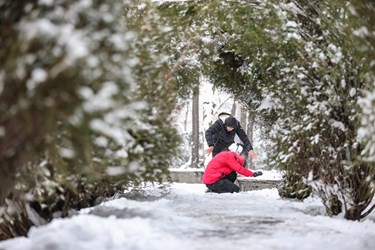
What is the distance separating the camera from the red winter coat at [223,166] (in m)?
10.3

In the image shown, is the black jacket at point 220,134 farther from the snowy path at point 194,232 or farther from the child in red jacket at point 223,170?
the snowy path at point 194,232

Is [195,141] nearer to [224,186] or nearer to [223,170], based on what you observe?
[224,186]

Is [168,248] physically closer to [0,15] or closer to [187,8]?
[0,15]

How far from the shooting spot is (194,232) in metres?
4.70

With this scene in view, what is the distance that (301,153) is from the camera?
22.3 ft

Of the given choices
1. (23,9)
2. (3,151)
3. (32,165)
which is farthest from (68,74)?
(32,165)

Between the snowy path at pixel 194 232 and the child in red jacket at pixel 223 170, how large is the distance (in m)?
3.69

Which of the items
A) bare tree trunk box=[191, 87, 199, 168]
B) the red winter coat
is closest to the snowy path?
the red winter coat

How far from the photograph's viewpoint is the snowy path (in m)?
3.84

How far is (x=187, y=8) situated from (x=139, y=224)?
15.7ft

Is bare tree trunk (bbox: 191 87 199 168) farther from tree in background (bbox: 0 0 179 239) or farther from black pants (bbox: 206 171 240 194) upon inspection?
tree in background (bbox: 0 0 179 239)

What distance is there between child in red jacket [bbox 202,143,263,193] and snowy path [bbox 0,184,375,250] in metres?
3.69

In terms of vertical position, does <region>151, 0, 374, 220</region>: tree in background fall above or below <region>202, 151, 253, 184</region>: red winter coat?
above

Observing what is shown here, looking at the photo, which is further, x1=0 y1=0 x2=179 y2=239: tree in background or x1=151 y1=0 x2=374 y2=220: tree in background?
x1=151 y1=0 x2=374 y2=220: tree in background
